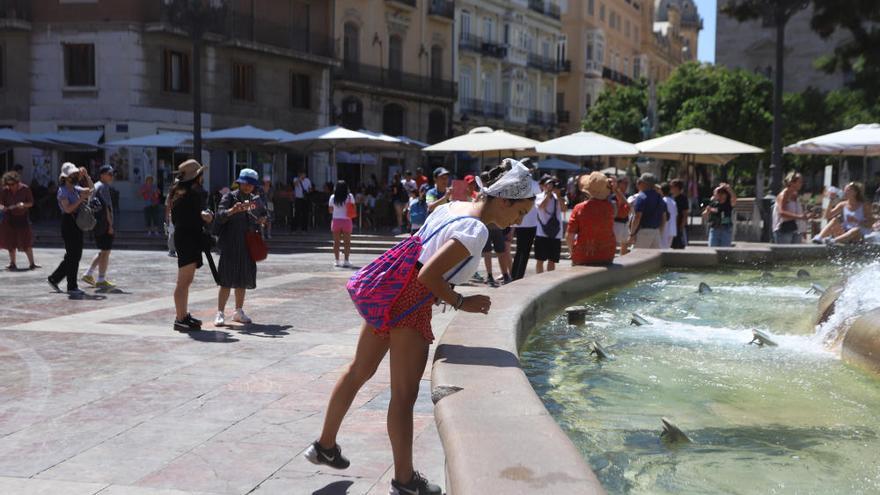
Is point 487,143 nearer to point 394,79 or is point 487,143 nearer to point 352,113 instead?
point 352,113

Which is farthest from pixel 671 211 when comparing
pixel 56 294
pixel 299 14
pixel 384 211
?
pixel 299 14

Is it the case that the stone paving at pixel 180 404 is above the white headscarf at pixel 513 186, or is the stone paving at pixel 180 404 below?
below

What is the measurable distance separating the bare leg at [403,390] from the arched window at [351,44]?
111ft

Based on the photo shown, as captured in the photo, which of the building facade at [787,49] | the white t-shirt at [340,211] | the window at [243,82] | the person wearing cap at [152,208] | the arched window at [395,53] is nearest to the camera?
the white t-shirt at [340,211]

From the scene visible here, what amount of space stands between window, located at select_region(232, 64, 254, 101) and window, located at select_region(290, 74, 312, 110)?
2269mm

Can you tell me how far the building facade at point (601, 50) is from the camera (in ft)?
193

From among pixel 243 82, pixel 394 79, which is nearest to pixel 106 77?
pixel 243 82

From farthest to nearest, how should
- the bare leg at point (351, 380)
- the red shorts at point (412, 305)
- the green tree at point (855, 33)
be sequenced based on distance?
the green tree at point (855, 33) → the bare leg at point (351, 380) → the red shorts at point (412, 305)

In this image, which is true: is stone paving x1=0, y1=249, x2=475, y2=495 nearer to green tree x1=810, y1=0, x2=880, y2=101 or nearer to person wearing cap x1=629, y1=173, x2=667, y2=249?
person wearing cap x1=629, y1=173, x2=667, y2=249

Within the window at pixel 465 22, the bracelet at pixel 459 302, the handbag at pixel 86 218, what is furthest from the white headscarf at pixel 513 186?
the window at pixel 465 22

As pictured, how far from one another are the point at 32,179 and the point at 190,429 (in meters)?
25.2

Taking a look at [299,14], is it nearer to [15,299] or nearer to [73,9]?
[73,9]

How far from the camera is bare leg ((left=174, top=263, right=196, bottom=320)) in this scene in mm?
7707

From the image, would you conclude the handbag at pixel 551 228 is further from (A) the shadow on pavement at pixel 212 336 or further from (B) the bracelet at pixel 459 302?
(B) the bracelet at pixel 459 302
